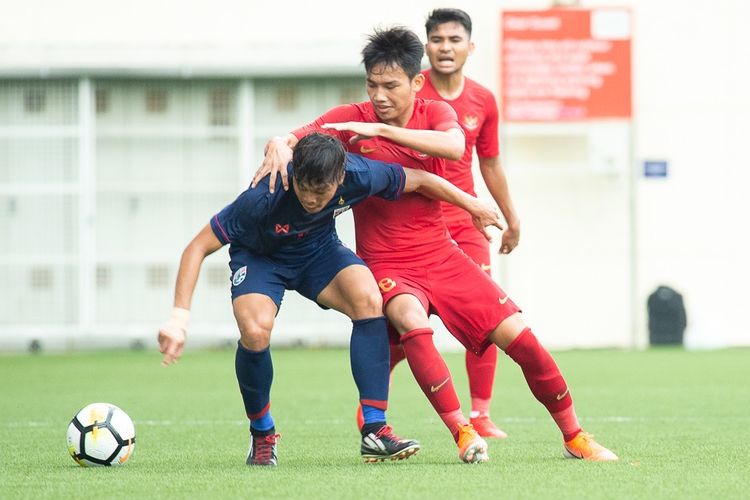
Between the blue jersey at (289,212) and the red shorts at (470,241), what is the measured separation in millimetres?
1594

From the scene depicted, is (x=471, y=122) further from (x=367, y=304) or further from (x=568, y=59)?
(x=568, y=59)

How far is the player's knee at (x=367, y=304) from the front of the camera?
5.62 meters

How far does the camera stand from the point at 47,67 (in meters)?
16.7

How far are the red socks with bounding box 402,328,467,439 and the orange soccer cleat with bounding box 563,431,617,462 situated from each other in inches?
18.1

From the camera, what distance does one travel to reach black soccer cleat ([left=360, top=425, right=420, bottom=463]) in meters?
5.54

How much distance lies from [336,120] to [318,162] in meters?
0.74

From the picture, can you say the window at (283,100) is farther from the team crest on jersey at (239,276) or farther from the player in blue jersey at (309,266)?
the team crest on jersey at (239,276)

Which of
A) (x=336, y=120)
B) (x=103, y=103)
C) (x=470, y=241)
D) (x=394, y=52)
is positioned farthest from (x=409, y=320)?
(x=103, y=103)

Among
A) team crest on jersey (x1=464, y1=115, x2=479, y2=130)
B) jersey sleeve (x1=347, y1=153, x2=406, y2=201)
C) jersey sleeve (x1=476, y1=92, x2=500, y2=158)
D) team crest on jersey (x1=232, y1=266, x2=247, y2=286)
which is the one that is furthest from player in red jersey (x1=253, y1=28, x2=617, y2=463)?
jersey sleeve (x1=476, y1=92, x2=500, y2=158)

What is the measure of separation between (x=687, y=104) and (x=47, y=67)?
25.6ft

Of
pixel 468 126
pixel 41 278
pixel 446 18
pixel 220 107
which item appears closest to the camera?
pixel 446 18

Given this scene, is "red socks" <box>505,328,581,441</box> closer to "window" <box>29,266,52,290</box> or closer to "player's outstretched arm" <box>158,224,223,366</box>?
"player's outstretched arm" <box>158,224,223,366</box>

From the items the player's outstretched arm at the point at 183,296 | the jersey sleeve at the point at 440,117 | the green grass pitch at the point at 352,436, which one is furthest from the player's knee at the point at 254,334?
the jersey sleeve at the point at 440,117

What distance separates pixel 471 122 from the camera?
23.8ft
